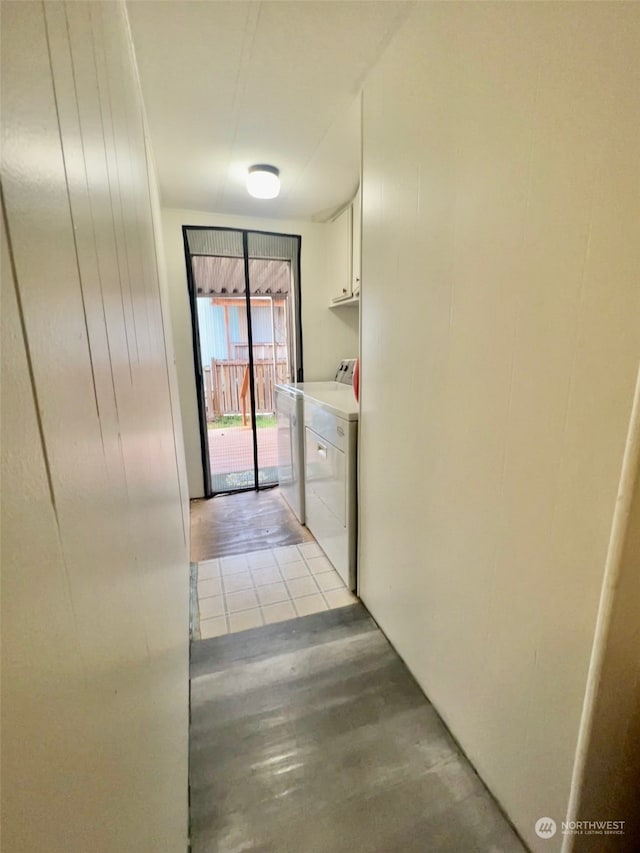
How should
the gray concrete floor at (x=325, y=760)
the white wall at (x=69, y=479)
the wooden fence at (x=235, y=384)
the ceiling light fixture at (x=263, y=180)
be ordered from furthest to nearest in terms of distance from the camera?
the wooden fence at (x=235, y=384), the ceiling light fixture at (x=263, y=180), the gray concrete floor at (x=325, y=760), the white wall at (x=69, y=479)

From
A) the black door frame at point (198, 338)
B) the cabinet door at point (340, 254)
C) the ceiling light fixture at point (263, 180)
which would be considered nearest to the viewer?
the ceiling light fixture at point (263, 180)

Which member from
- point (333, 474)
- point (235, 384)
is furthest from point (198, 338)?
point (333, 474)

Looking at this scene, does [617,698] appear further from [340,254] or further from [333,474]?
[340,254]

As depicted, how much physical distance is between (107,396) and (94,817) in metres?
0.46

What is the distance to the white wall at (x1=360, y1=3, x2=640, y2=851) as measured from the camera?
674 mm

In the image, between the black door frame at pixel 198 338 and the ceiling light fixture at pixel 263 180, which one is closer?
the ceiling light fixture at pixel 263 180

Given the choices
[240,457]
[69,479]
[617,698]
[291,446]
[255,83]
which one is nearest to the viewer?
[69,479]

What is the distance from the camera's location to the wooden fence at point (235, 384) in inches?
127

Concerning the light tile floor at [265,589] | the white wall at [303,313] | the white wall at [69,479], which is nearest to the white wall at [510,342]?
the light tile floor at [265,589]

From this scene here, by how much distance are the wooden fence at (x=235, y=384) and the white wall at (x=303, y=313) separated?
208 millimetres

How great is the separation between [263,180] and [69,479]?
2.36 meters

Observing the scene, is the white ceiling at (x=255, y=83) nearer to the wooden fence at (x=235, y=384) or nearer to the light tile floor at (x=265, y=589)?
the wooden fence at (x=235, y=384)

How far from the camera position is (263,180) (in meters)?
2.14

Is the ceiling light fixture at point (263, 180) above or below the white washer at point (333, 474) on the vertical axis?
above
